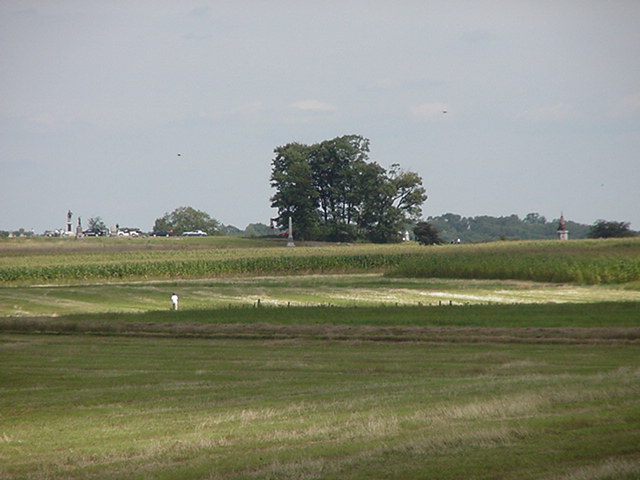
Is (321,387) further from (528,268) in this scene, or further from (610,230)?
(610,230)

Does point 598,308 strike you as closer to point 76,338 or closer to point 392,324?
point 392,324

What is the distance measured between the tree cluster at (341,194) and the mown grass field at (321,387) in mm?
73173

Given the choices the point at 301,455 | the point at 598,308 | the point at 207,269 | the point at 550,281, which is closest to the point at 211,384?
the point at 301,455

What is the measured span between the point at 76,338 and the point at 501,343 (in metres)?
16.5

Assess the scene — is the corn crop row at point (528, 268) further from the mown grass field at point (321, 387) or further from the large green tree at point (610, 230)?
the large green tree at point (610, 230)

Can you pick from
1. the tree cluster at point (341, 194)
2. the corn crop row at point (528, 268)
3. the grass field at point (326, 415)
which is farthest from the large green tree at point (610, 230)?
the grass field at point (326, 415)

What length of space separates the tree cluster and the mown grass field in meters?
73.2

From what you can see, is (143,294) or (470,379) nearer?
(470,379)

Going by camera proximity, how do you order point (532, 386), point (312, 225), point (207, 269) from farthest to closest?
point (312, 225) < point (207, 269) < point (532, 386)

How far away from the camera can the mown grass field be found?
13.4 metres

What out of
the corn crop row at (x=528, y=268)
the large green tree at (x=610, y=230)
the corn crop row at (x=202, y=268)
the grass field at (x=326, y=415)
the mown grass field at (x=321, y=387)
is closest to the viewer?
the grass field at (x=326, y=415)

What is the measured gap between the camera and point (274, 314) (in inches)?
1635

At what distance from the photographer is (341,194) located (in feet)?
438

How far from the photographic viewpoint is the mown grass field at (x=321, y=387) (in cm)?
1335
